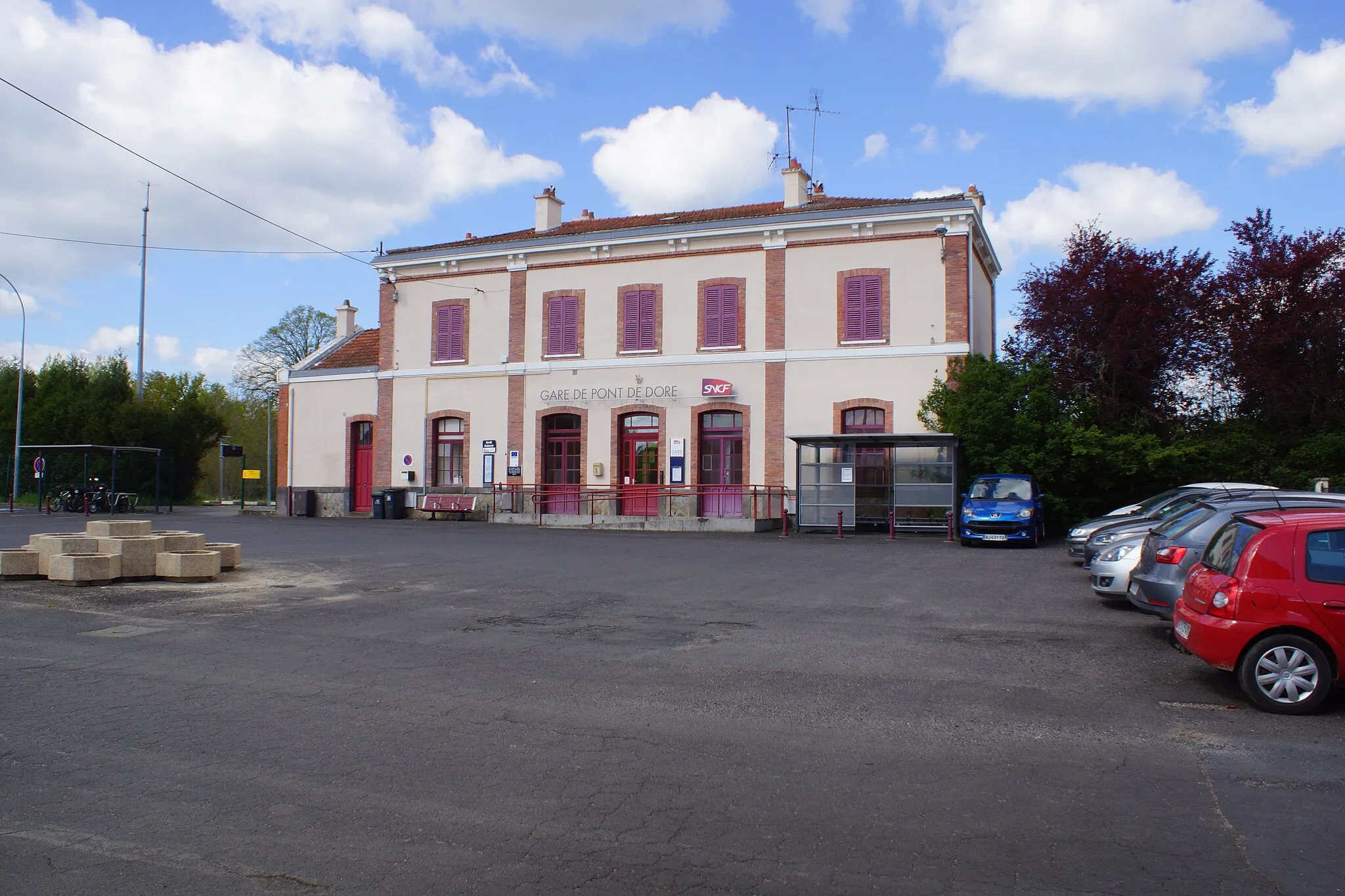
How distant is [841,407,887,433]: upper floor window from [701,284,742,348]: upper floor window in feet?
12.9

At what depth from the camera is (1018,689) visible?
7.51m

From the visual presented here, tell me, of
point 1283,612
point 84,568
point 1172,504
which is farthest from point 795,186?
point 1283,612

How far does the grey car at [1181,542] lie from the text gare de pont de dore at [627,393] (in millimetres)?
17727

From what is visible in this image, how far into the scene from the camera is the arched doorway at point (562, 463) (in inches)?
1199

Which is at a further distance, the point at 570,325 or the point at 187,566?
the point at 570,325

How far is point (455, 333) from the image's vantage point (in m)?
Result: 32.5

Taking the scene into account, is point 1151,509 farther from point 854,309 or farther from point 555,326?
point 555,326

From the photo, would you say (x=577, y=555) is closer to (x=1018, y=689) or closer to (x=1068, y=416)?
(x=1018, y=689)

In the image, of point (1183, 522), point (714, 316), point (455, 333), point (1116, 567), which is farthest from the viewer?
point (455, 333)

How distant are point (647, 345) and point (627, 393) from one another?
1.61 metres

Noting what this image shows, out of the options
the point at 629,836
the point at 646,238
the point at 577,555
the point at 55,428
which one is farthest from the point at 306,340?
the point at 629,836

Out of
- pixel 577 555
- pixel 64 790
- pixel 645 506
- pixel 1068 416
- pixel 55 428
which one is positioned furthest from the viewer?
pixel 55 428

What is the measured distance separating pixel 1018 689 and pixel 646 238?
23.9 m

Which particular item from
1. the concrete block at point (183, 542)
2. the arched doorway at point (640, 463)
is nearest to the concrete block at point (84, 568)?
the concrete block at point (183, 542)
